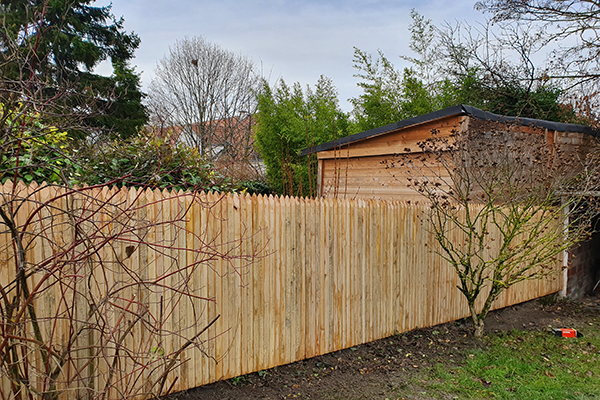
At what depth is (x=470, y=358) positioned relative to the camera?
4.54 m

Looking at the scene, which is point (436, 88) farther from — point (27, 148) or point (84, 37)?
point (84, 37)

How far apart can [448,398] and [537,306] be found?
15.8 ft

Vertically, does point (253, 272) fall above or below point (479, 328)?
above

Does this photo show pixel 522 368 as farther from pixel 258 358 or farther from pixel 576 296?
pixel 576 296

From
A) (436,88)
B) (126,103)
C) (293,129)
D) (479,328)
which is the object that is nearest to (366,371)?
(479,328)

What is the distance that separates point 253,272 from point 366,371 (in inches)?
66.1

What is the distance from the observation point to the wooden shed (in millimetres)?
6453

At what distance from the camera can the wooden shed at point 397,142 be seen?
254 inches

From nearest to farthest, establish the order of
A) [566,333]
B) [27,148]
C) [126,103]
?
[27,148] → [566,333] → [126,103]

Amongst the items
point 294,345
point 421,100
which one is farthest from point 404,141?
point 421,100

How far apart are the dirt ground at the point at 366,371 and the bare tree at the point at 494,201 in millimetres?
611

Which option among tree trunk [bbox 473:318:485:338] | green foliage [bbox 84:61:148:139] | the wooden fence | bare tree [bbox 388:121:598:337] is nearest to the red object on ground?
bare tree [bbox 388:121:598:337]

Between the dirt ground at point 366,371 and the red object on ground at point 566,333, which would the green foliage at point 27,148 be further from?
the red object on ground at point 566,333

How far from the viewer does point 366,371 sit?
413cm
